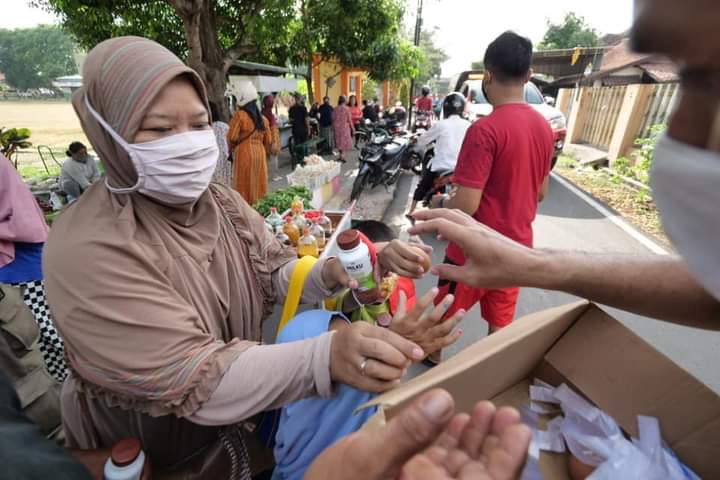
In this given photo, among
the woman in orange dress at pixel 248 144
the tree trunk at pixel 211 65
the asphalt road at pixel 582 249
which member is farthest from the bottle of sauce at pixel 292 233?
the tree trunk at pixel 211 65

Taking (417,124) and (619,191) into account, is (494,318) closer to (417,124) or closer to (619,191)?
(619,191)

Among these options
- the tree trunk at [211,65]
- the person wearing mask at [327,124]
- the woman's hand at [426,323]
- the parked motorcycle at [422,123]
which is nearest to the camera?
the woman's hand at [426,323]

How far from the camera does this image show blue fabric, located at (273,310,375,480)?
98 centimetres

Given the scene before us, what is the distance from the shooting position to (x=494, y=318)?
2338 mm

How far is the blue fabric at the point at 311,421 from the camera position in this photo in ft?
3.22

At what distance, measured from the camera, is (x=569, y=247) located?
423 cm

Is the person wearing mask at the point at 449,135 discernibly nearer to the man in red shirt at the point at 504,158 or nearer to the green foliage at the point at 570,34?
the man in red shirt at the point at 504,158

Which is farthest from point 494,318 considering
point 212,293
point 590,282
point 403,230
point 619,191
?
point 619,191

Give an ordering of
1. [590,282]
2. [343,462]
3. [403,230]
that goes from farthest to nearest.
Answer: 1. [403,230]
2. [590,282]
3. [343,462]

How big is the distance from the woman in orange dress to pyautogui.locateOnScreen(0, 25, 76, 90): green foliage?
2145 inches

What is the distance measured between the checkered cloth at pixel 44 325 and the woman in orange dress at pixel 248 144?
3.53 m

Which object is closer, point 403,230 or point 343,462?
point 343,462

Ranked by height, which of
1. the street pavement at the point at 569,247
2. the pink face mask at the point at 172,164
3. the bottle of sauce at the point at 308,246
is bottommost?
the street pavement at the point at 569,247

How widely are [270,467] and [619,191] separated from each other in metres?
7.44
